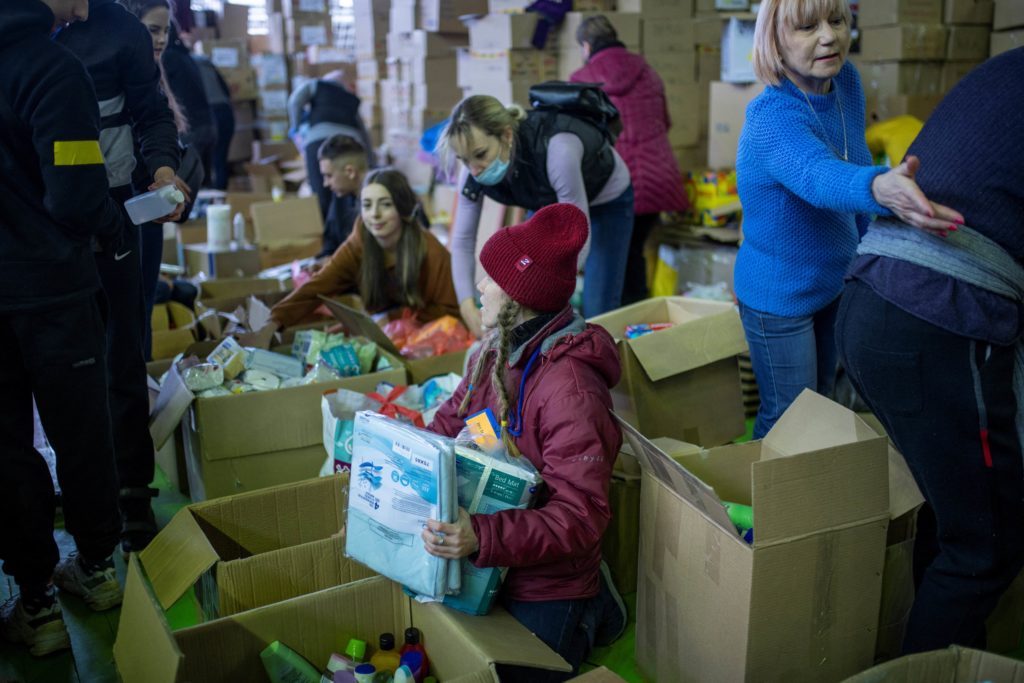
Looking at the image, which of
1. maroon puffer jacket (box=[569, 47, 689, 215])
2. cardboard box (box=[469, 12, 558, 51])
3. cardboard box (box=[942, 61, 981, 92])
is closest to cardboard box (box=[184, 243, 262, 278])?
cardboard box (box=[469, 12, 558, 51])

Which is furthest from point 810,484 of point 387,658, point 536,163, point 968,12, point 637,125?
point 968,12

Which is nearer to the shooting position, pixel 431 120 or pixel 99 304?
pixel 99 304

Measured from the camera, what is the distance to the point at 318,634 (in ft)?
5.75

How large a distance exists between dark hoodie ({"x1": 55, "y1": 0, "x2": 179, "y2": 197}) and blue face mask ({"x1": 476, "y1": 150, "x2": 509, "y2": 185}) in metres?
0.82

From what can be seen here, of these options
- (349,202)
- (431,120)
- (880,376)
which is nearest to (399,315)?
(349,202)

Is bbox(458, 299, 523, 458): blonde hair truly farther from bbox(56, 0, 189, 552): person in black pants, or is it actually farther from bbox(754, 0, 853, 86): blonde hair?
bbox(56, 0, 189, 552): person in black pants

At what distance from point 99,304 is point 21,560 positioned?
568mm

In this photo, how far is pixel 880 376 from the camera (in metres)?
1.54

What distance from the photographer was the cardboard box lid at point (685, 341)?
99.3 inches

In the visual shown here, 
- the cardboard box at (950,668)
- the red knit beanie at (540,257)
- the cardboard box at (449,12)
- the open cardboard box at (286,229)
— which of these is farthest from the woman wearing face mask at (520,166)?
the cardboard box at (449,12)

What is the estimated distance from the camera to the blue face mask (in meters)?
2.69

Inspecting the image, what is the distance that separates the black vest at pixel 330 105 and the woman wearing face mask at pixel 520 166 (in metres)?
2.54

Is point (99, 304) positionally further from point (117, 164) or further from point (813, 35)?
point (813, 35)

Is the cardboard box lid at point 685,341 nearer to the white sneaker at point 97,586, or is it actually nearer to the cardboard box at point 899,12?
the white sneaker at point 97,586
